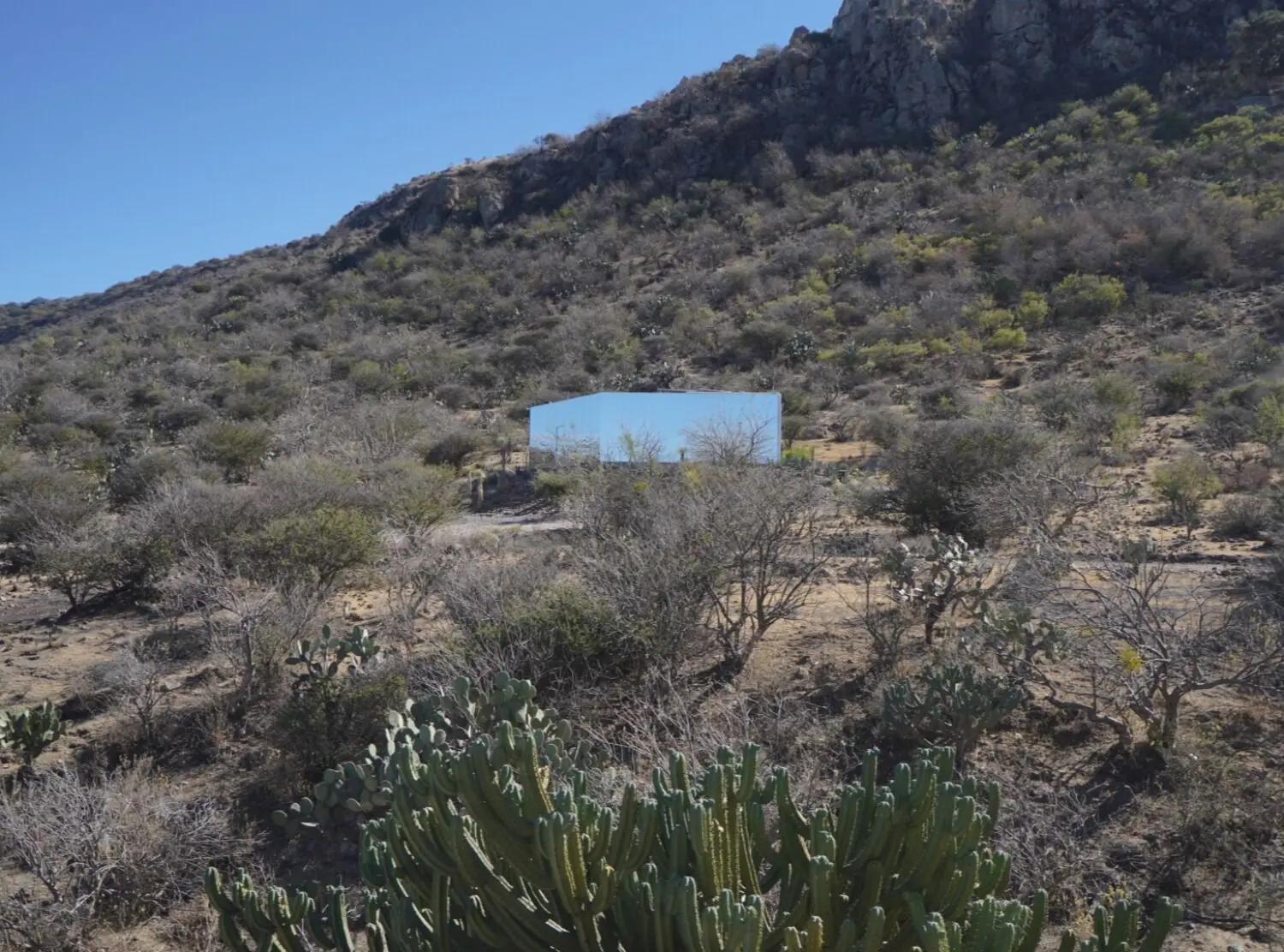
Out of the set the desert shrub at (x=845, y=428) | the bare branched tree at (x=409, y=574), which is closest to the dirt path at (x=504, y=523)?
the bare branched tree at (x=409, y=574)

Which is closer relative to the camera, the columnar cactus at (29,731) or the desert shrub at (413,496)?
the columnar cactus at (29,731)

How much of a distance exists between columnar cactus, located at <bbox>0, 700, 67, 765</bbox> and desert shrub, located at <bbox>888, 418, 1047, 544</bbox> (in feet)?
26.0

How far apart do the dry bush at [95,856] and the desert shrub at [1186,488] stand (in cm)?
1054

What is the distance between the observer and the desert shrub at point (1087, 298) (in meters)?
26.2

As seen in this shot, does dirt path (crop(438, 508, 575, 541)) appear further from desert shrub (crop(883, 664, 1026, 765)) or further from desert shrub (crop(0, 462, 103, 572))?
desert shrub (crop(883, 664, 1026, 765))

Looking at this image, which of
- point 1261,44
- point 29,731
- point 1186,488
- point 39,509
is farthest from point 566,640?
point 1261,44

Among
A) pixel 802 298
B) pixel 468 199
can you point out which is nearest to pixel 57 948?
pixel 802 298

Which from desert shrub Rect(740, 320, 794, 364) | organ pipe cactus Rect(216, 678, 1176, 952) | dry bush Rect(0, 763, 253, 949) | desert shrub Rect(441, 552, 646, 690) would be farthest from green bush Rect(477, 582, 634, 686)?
desert shrub Rect(740, 320, 794, 364)

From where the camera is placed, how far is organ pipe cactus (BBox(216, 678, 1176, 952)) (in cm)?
258

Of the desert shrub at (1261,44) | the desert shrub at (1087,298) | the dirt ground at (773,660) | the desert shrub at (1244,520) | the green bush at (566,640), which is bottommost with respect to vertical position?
the desert shrub at (1244,520)

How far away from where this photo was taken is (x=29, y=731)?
6.42 meters

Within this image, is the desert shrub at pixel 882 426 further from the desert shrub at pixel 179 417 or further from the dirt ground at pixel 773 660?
the desert shrub at pixel 179 417

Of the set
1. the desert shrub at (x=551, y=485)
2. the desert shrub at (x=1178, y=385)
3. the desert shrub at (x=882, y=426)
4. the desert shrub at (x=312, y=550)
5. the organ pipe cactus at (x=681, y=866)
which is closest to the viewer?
the organ pipe cactus at (x=681, y=866)

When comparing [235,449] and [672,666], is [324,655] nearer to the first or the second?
[672,666]
